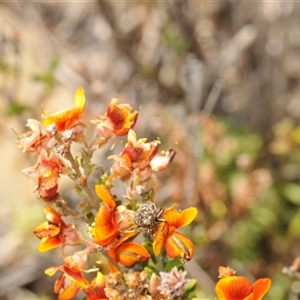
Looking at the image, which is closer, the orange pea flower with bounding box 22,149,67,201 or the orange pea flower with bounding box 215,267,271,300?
the orange pea flower with bounding box 215,267,271,300

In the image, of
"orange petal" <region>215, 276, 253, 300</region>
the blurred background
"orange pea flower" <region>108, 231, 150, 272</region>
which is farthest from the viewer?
the blurred background

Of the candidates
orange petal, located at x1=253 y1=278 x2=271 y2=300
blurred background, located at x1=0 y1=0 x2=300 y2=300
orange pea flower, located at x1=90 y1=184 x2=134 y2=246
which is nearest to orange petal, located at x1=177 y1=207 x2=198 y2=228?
orange pea flower, located at x1=90 y1=184 x2=134 y2=246

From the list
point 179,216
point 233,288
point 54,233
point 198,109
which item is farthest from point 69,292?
point 198,109

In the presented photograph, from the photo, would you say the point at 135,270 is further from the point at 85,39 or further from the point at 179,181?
the point at 85,39

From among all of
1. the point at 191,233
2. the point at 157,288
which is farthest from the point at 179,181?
the point at 157,288

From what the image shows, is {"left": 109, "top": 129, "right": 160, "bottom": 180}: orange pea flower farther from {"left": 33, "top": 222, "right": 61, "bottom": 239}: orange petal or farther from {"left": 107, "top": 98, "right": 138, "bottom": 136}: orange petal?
{"left": 33, "top": 222, "right": 61, "bottom": 239}: orange petal

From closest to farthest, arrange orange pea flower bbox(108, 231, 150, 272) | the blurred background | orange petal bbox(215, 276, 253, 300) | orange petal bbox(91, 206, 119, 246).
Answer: orange petal bbox(215, 276, 253, 300), orange petal bbox(91, 206, 119, 246), orange pea flower bbox(108, 231, 150, 272), the blurred background
